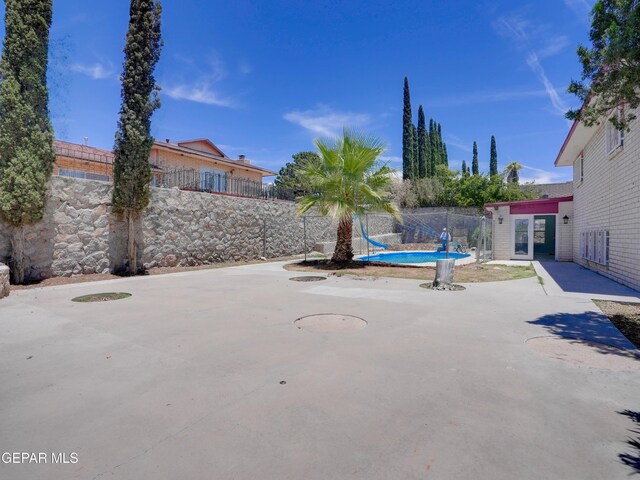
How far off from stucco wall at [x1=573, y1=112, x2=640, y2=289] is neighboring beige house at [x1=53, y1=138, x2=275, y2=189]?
1354 cm

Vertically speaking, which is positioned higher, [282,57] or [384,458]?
[282,57]

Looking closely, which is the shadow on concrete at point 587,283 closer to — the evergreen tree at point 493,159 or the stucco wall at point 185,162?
the stucco wall at point 185,162

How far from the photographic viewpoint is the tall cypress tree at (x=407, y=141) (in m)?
32.9

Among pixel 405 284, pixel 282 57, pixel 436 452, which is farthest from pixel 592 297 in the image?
pixel 282 57

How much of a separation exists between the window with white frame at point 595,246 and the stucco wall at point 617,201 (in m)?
0.20

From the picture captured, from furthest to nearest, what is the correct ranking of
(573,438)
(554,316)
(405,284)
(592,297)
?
(405,284), (592,297), (554,316), (573,438)

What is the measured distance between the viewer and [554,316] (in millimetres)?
5738

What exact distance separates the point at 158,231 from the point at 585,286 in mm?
12908

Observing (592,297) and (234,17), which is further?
(234,17)

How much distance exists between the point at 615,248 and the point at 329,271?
818 centimetres

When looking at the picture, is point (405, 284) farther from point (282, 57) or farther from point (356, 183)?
point (282, 57)

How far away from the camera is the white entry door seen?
16203 millimetres

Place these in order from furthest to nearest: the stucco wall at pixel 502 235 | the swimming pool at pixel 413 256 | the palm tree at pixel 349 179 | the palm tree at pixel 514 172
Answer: the palm tree at pixel 514 172
the swimming pool at pixel 413 256
the stucco wall at pixel 502 235
the palm tree at pixel 349 179

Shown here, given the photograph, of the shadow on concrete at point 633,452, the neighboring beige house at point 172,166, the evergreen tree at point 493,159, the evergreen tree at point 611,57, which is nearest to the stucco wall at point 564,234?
the evergreen tree at point 611,57
